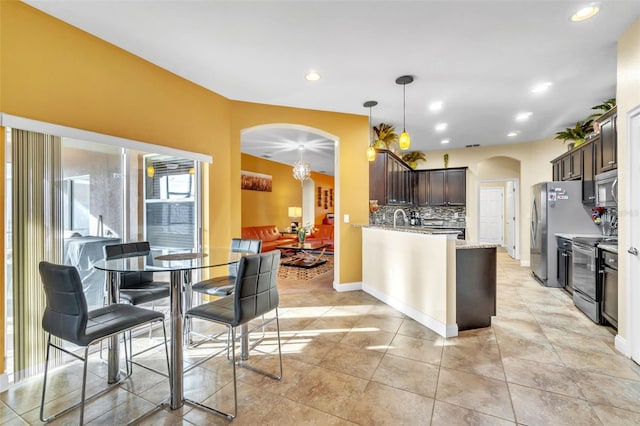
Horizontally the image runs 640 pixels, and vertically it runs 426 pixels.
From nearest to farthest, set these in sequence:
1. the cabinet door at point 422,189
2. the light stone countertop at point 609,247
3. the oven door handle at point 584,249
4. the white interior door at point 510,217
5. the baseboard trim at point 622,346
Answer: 1. the baseboard trim at point 622,346
2. the light stone countertop at point 609,247
3. the oven door handle at point 584,249
4. the cabinet door at point 422,189
5. the white interior door at point 510,217

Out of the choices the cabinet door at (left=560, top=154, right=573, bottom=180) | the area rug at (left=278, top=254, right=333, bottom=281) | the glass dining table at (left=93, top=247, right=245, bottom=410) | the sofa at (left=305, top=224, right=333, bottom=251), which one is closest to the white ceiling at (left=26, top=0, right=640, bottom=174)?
the cabinet door at (left=560, top=154, right=573, bottom=180)

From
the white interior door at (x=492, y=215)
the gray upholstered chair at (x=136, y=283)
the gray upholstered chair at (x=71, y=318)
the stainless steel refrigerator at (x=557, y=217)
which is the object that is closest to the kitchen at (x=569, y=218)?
the stainless steel refrigerator at (x=557, y=217)

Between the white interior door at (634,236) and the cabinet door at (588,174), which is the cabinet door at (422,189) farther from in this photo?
the white interior door at (634,236)

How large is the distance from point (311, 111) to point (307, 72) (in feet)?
3.94

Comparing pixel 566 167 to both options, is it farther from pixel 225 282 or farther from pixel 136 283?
pixel 136 283

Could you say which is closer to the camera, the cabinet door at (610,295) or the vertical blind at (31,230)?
the vertical blind at (31,230)

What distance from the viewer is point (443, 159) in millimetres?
7391

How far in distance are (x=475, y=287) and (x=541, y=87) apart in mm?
2633

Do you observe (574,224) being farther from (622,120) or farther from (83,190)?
(83,190)

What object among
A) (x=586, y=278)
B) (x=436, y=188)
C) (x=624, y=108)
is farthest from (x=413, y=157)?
(x=624, y=108)

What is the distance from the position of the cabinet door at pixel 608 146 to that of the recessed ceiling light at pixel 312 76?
10.7 feet

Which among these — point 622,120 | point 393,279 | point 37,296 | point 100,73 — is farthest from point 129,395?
point 622,120

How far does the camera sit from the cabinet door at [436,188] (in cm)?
712

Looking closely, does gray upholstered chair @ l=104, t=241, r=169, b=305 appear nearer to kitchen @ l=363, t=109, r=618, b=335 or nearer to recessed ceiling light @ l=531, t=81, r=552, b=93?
kitchen @ l=363, t=109, r=618, b=335
